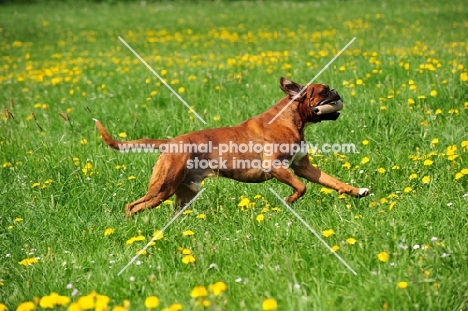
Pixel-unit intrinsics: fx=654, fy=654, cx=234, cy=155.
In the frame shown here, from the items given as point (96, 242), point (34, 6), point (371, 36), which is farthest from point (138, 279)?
point (34, 6)

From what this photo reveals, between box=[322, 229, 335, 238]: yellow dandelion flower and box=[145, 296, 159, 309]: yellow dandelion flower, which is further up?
box=[145, 296, 159, 309]: yellow dandelion flower

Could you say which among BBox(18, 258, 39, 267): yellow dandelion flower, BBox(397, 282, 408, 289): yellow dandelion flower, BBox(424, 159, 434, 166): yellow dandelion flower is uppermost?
BBox(397, 282, 408, 289): yellow dandelion flower

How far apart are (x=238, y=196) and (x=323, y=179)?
2.18 ft

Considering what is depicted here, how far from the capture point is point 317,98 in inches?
183

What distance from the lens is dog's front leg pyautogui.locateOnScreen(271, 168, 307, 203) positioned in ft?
14.8

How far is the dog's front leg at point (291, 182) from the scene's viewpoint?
4496 millimetres

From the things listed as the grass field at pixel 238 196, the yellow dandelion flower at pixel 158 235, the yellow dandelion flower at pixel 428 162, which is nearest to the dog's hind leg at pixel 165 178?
the grass field at pixel 238 196

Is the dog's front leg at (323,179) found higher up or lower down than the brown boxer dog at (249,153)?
lower down

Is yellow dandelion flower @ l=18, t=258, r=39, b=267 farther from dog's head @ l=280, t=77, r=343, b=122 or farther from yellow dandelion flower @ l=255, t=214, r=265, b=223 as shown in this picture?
dog's head @ l=280, t=77, r=343, b=122

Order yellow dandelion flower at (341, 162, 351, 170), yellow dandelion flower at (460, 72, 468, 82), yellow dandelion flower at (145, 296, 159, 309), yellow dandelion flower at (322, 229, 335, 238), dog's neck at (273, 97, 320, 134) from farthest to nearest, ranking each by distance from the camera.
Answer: yellow dandelion flower at (460, 72, 468, 82), yellow dandelion flower at (341, 162, 351, 170), dog's neck at (273, 97, 320, 134), yellow dandelion flower at (322, 229, 335, 238), yellow dandelion flower at (145, 296, 159, 309)

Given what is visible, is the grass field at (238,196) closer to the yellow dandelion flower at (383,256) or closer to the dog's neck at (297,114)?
the yellow dandelion flower at (383,256)

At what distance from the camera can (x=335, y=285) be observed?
319cm

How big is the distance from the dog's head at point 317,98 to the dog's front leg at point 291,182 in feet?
1.61

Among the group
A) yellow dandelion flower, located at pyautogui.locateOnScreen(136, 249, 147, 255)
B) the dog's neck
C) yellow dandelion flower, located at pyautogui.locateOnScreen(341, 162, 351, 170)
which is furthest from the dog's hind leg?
yellow dandelion flower, located at pyautogui.locateOnScreen(341, 162, 351, 170)
